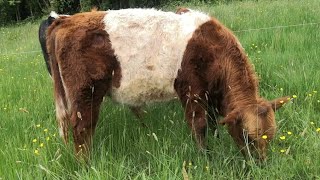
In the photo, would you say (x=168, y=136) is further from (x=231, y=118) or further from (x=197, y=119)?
(x=231, y=118)

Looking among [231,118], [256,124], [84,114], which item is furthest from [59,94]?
[256,124]

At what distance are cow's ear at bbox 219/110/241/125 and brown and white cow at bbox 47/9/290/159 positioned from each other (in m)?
0.36

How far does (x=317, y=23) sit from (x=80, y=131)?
5.63 meters

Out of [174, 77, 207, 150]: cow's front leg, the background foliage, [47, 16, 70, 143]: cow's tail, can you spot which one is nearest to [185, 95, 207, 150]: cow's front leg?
[174, 77, 207, 150]: cow's front leg

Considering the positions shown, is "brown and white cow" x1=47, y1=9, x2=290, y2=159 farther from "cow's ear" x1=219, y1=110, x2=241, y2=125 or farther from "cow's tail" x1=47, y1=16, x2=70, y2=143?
"cow's ear" x1=219, y1=110, x2=241, y2=125

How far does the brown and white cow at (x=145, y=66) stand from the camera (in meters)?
4.21

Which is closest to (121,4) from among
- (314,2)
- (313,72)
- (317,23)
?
(314,2)

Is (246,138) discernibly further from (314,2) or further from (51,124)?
(314,2)

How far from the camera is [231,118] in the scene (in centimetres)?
364

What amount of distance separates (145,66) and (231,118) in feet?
3.98

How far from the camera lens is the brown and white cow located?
4207 millimetres

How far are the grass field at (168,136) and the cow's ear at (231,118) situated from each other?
303mm

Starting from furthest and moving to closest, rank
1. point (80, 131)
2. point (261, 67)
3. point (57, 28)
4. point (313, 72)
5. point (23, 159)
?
1. point (261, 67)
2. point (313, 72)
3. point (57, 28)
4. point (80, 131)
5. point (23, 159)

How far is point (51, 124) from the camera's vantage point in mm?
4852
